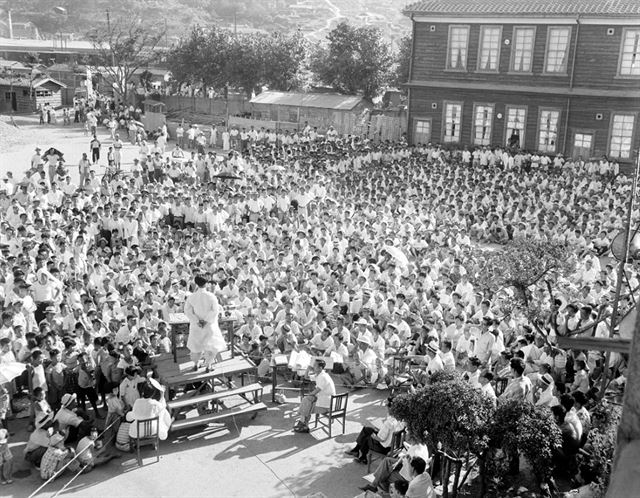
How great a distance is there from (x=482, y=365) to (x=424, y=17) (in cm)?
2508

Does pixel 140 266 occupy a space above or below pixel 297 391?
above

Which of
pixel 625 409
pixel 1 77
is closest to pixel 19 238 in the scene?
pixel 625 409

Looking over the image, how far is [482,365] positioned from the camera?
1190cm

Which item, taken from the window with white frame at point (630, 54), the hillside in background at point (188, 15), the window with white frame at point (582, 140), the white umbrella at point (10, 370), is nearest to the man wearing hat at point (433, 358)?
the white umbrella at point (10, 370)

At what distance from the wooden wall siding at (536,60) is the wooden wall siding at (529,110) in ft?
2.12

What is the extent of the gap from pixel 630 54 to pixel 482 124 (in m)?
6.89

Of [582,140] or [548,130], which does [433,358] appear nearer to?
[582,140]

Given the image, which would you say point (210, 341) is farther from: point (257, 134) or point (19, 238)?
point (257, 134)

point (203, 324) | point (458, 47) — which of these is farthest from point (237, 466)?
point (458, 47)

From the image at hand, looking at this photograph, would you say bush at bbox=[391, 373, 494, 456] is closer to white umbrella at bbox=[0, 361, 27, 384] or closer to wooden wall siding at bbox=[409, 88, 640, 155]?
white umbrella at bbox=[0, 361, 27, 384]

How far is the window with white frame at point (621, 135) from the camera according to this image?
29.2 m

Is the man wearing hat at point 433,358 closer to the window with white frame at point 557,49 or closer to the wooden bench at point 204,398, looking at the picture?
the wooden bench at point 204,398

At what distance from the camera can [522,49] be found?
31094 mm

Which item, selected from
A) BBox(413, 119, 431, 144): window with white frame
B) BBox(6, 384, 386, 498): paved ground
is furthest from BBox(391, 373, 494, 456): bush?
BBox(413, 119, 431, 144): window with white frame
